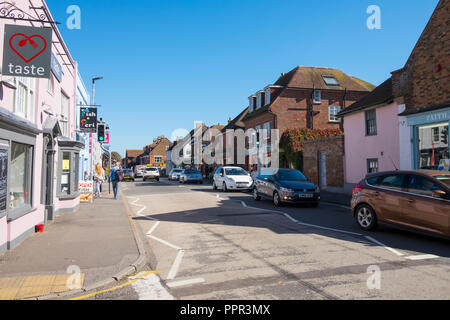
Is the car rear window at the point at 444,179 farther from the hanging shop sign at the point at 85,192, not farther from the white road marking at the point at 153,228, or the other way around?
the hanging shop sign at the point at 85,192

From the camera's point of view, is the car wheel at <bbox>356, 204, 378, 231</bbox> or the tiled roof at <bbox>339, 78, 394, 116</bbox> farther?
the tiled roof at <bbox>339, 78, 394, 116</bbox>

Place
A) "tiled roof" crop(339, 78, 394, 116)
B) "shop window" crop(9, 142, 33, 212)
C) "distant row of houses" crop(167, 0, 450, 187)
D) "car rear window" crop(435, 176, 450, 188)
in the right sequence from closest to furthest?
"car rear window" crop(435, 176, 450, 188) < "shop window" crop(9, 142, 33, 212) < "distant row of houses" crop(167, 0, 450, 187) < "tiled roof" crop(339, 78, 394, 116)

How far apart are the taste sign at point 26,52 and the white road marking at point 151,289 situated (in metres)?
4.53

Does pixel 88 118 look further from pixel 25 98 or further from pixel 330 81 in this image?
pixel 330 81

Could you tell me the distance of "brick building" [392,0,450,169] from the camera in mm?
13914

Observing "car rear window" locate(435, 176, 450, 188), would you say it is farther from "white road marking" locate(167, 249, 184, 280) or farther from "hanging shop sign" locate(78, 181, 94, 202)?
"hanging shop sign" locate(78, 181, 94, 202)

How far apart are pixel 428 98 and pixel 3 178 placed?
1552cm

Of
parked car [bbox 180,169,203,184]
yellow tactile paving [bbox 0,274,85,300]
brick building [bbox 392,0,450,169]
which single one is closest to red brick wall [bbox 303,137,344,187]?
brick building [bbox 392,0,450,169]

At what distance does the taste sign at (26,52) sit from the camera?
6.56 m

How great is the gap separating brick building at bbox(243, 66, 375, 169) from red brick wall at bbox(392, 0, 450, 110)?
15976 millimetres

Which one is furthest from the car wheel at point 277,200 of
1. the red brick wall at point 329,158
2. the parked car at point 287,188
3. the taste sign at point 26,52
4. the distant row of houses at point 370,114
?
the taste sign at point 26,52

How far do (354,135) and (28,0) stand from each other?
58.2 ft
